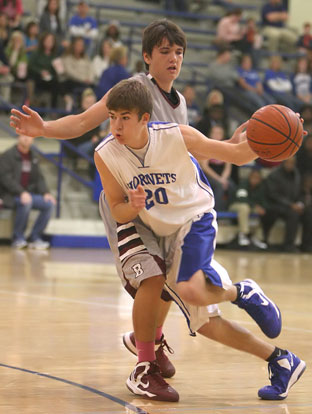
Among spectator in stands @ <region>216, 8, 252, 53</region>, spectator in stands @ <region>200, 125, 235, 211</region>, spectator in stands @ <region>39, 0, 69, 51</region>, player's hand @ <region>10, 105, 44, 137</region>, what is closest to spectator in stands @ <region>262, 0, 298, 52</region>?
spectator in stands @ <region>216, 8, 252, 53</region>

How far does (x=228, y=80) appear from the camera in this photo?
14.0 metres

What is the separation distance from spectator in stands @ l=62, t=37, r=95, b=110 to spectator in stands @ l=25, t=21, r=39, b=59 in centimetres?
52

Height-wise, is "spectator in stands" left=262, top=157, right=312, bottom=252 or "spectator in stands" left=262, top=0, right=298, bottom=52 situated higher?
"spectator in stands" left=262, top=0, right=298, bottom=52

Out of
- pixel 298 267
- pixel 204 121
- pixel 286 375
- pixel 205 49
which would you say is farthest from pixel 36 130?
pixel 205 49

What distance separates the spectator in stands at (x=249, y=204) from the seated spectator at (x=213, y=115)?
0.91 meters

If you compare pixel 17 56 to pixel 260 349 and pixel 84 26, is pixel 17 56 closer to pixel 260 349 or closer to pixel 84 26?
pixel 84 26

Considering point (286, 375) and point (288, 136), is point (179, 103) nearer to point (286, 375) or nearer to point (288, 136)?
point (288, 136)

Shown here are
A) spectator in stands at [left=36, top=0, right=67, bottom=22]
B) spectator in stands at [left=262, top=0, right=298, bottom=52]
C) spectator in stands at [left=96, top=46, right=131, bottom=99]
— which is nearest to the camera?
spectator in stands at [left=96, top=46, right=131, bottom=99]

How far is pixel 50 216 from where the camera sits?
1073cm

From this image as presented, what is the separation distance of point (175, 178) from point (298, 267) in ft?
19.8

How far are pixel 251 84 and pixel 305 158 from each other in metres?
2.45

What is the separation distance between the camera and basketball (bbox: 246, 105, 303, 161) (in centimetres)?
354

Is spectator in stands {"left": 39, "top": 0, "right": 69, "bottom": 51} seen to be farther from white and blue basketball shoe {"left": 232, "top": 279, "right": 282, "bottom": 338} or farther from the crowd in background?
Result: white and blue basketball shoe {"left": 232, "top": 279, "right": 282, "bottom": 338}

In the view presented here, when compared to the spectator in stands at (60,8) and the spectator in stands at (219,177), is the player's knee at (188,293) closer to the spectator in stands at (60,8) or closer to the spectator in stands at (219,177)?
the spectator in stands at (219,177)
